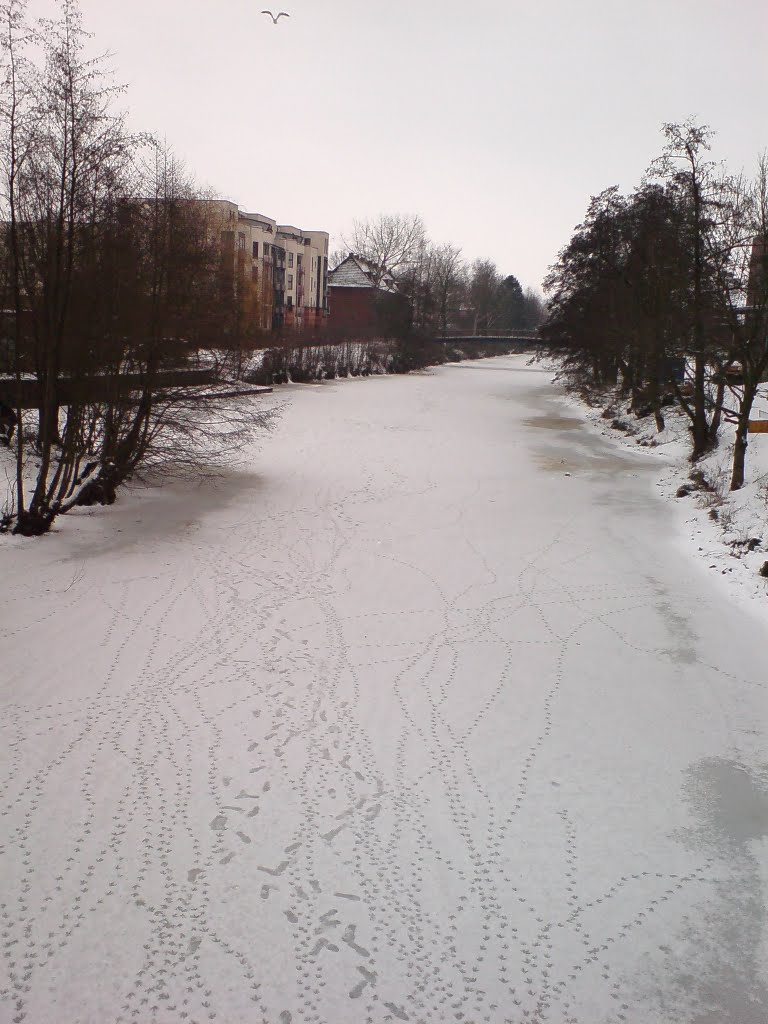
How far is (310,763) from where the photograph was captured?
6379 mm

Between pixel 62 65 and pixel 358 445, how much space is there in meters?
13.7

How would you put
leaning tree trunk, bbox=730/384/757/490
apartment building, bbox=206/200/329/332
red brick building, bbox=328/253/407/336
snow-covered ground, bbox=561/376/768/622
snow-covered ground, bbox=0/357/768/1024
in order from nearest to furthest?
snow-covered ground, bbox=0/357/768/1024, snow-covered ground, bbox=561/376/768/622, leaning tree trunk, bbox=730/384/757/490, apartment building, bbox=206/200/329/332, red brick building, bbox=328/253/407/336

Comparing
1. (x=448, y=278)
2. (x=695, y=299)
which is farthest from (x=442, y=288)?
(x=695, y=299)

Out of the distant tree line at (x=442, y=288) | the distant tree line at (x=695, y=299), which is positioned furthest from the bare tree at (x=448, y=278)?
the distant tree line at (x=695, y=299)

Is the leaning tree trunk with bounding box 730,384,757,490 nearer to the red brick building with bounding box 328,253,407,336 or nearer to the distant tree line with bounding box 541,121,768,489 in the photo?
the distant tree line with bounding box 541,121,768,489

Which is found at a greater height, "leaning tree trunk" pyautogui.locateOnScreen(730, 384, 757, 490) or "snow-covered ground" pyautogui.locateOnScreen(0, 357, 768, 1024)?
"leaning tree trunk" pyautogui.locateOnScreen(730, 384, 757, 490)

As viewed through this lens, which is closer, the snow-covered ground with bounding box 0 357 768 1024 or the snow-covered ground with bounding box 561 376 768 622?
the snow-covered ground with bounding box 0 357 768 1024

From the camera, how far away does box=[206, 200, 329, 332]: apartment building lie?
58031 millimetres

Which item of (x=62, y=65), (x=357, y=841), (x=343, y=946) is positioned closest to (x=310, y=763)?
(x=357, y=841)

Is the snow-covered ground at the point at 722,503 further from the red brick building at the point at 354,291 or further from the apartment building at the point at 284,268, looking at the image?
the red brick building at the point at 354,291

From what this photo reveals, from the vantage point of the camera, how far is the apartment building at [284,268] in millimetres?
58031

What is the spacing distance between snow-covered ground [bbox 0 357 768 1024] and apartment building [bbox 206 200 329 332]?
130 feet

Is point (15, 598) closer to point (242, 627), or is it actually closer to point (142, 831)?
point (242, 627)

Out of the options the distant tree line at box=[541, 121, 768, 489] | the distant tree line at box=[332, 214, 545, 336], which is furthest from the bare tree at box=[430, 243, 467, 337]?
the distant tree line at box=[541, 121, 768, 489]
